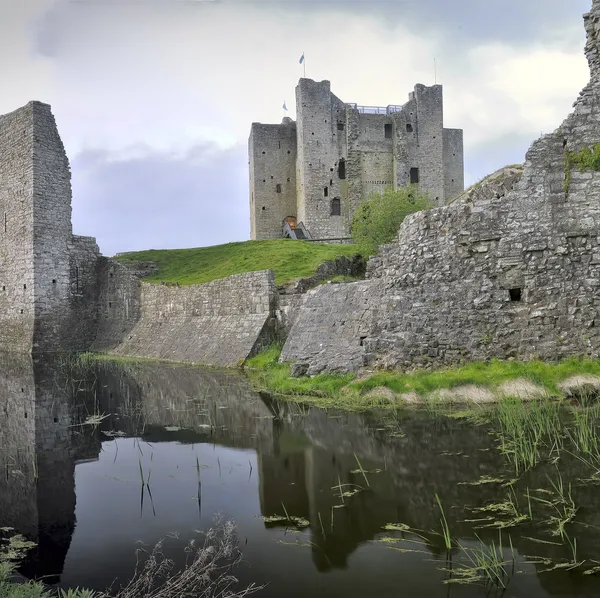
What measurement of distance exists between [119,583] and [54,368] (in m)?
17.3

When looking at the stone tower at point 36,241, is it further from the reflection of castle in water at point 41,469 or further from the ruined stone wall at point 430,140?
the ruined stone wall at point 430,140

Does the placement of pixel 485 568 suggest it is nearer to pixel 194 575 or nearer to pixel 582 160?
pixel 194 575

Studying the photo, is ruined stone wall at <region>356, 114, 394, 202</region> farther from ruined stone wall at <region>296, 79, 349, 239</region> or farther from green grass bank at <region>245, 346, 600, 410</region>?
green grass bank at <region>245, 346, 600, 410</region>

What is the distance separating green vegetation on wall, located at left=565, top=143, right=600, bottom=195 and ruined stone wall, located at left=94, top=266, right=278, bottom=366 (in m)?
9.66

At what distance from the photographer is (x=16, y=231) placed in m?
28.2

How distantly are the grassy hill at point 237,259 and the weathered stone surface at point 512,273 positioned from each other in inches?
315

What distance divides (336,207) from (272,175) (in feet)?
23.2

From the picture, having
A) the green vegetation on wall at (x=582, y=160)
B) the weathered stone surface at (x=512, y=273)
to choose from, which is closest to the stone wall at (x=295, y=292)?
the weathered stone surface at (x=512, y=273)

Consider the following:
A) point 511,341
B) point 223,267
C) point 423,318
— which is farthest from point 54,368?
point 511,341

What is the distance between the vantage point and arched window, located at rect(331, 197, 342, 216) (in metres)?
56.9

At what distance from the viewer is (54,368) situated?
20531mm

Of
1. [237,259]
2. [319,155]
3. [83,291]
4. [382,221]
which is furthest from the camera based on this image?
[319,155]

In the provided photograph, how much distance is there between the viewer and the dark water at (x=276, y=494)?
4.72m

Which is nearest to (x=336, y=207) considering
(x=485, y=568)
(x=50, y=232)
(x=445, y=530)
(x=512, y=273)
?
(x=50, y=232)
